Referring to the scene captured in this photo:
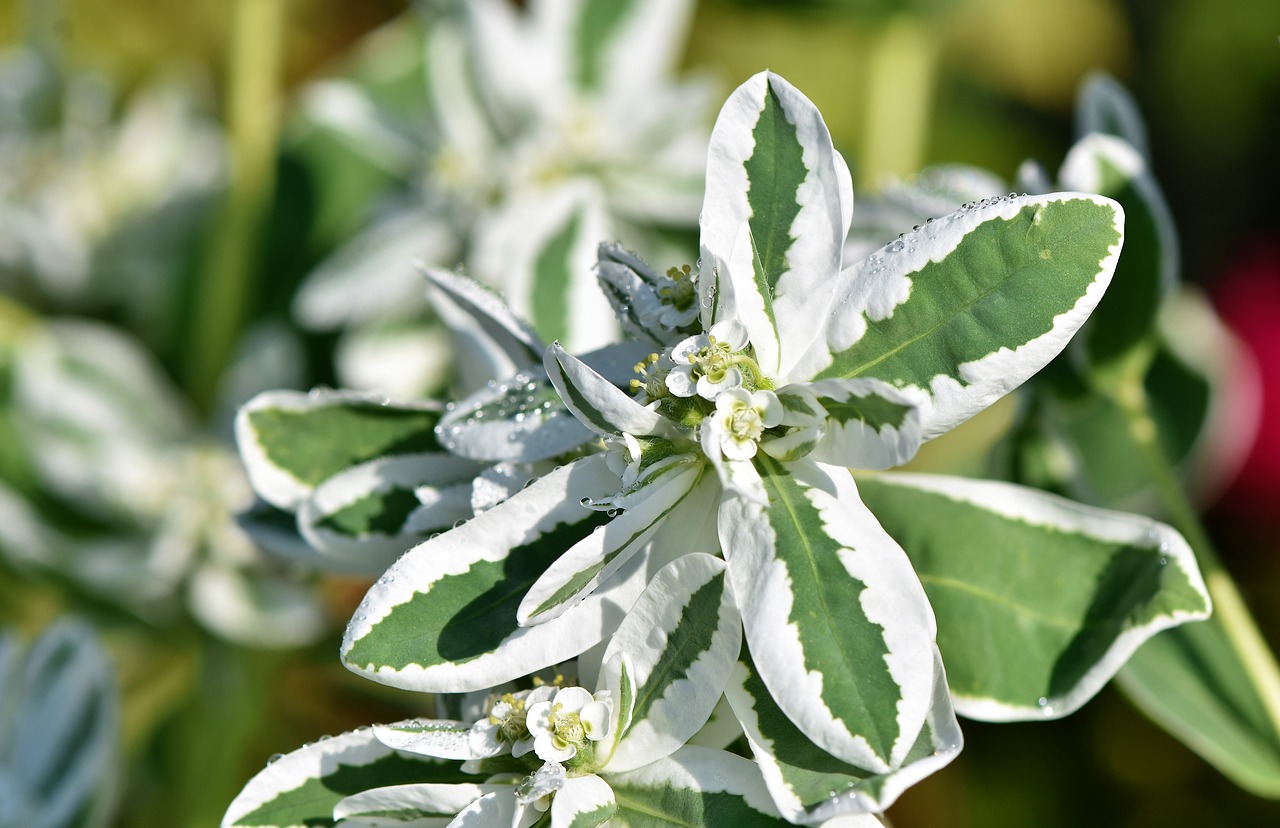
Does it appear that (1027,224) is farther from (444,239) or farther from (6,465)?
(6,465)

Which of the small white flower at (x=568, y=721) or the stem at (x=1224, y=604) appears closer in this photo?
the small white flower at (x=568, y=721)

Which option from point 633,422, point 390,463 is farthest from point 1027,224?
point 390,463

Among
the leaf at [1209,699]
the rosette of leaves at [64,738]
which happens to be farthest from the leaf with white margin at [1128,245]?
the rosette of leaves at [64,738]

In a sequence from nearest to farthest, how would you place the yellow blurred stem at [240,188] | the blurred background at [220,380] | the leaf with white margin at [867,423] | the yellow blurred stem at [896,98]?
the leaf with white margin at [867,423] → the blurred background at [220,380] → the yellow blurred stem at [240,188] → the yellow blurred stem at [896,98]

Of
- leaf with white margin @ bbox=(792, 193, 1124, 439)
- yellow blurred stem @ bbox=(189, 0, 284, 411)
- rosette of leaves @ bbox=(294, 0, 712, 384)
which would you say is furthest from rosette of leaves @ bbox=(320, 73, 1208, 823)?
yellow blurred stem @ bbox=(189, 0, 284, 411)

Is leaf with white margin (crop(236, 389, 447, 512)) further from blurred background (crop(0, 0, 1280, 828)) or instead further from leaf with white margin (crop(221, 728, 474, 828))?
blurred background (crop(0, 0, 1280, 828))

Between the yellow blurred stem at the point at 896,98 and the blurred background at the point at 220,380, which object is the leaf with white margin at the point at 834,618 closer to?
the blurred background at the point at 220,380

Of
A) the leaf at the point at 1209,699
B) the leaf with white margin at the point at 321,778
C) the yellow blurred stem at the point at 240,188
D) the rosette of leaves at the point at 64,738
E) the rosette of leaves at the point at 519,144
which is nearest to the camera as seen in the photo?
the leaf with white margin at the point at 321,778

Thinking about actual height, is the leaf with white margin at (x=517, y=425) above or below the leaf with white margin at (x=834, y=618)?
above
